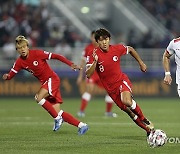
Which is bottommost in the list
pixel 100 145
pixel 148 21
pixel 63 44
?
pixel 100 145

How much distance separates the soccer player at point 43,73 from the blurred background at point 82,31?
12628 millimetres

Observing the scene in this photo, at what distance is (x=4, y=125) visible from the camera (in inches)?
670

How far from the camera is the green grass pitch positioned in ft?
39.1

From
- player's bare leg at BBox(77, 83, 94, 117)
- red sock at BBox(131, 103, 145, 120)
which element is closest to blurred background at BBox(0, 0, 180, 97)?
player's bare leg at BBox(77, 83, 94, 117)

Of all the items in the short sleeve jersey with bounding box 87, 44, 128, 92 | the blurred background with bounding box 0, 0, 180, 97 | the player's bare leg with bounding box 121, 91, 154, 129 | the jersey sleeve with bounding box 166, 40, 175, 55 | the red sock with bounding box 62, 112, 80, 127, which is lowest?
the red sock with bounding box 62, 112, 80, 127

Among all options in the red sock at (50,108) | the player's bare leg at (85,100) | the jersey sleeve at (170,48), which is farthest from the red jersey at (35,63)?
the player's bare leg at (85,100)

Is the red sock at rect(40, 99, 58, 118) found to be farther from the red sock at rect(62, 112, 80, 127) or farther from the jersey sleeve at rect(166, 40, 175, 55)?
the jersey sleeve at rect(166, 40, 175, 55)

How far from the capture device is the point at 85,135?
47.4ft

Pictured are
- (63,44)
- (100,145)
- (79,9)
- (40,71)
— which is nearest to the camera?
(100,145)

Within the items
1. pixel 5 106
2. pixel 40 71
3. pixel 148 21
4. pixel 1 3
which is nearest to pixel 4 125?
pixel 40 71

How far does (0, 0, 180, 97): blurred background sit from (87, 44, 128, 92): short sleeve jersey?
14.6 meters

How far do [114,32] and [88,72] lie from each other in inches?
863

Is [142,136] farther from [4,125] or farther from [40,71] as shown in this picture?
[4,125]

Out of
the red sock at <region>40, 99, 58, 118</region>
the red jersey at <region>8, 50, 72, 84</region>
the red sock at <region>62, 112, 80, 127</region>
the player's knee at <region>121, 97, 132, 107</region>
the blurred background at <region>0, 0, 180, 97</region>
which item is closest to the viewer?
the player's knee at <region>121, 97, 132, 107</region>
